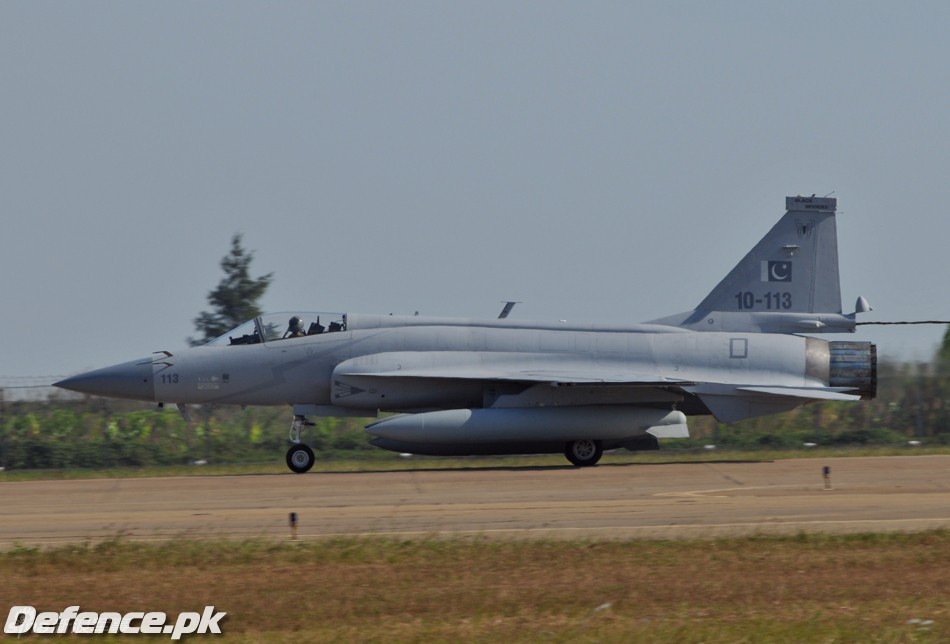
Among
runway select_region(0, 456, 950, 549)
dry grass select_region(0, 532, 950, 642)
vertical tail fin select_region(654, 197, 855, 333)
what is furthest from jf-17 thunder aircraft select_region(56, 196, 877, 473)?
dry grass select_region(0, 532, 950, 642)

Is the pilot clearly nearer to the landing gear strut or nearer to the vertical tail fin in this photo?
the landing gear strut

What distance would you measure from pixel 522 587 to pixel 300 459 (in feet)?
40.2

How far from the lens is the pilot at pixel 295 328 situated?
2225 centimetres

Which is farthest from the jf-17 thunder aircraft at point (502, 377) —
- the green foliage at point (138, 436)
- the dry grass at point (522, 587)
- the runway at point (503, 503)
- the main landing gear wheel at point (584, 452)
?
the dry grass at point (522, 587)

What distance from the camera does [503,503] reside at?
1580cm

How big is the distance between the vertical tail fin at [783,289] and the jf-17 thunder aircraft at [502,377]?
0.37 meters

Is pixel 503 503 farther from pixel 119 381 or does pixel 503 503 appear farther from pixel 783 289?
pixel 783 289

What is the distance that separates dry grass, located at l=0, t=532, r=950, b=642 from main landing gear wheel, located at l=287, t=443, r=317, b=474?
9095 mm

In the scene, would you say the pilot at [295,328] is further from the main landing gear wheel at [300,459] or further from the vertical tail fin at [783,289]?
the vertical tail fin at [783,289]

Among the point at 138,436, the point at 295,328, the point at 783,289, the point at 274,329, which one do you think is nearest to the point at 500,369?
the point at 295,328

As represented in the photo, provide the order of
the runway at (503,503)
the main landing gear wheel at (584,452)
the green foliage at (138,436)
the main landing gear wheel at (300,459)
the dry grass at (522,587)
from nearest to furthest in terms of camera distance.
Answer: the dry grass at (522,587) < the runway at (503,503) < the main landing gear wheel at (300,459) < the main landing gear wheel at (584,452) < the green foliage at (138,436)

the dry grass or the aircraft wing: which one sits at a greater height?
the aircraft wing

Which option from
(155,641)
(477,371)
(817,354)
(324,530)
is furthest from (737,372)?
(155,641)

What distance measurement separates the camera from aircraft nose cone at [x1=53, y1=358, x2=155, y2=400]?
21.8 m
